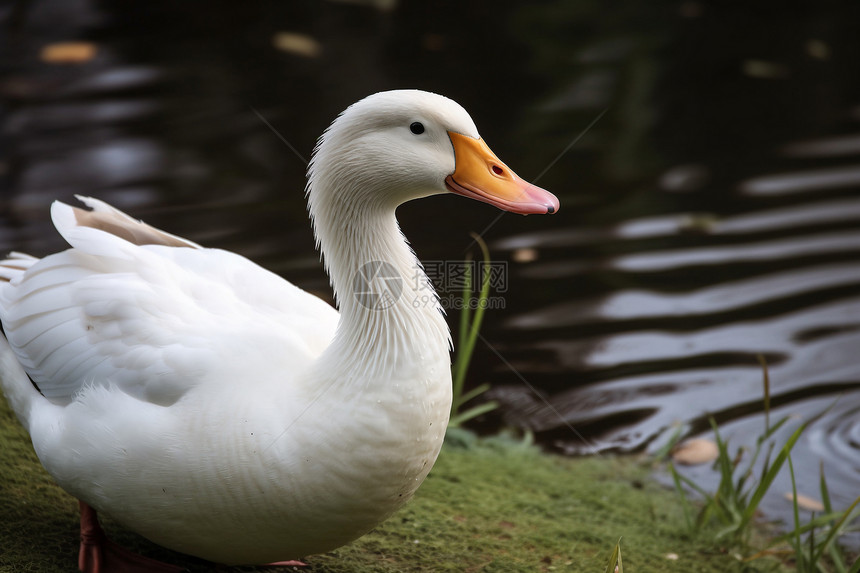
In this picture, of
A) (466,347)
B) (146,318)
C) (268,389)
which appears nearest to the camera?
(268,389)

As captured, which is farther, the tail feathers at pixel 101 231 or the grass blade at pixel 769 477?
the grass blade at pixel 769 477

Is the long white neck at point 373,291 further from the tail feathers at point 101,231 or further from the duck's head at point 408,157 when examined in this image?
the tail feathers at point 101,231

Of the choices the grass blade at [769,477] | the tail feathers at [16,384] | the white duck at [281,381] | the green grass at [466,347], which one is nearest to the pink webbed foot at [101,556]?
the white duck at [281,381]

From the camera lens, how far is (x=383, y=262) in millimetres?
2482

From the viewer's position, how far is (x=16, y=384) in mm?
2836

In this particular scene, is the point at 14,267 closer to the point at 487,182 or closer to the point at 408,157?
the point at 408,157

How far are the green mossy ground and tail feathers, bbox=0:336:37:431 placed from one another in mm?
347

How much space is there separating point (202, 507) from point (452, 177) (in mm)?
1135

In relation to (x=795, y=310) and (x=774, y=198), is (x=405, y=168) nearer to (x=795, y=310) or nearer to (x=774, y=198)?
(x=795, y=310)

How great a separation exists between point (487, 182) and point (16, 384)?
1.66 metres

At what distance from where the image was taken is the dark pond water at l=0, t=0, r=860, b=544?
14.5ft

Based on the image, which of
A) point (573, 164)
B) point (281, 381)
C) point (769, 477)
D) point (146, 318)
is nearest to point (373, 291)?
point (281, 381)

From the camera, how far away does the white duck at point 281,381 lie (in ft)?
7.55

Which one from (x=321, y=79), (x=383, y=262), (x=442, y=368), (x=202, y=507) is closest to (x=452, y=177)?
(x=383, y=262)
